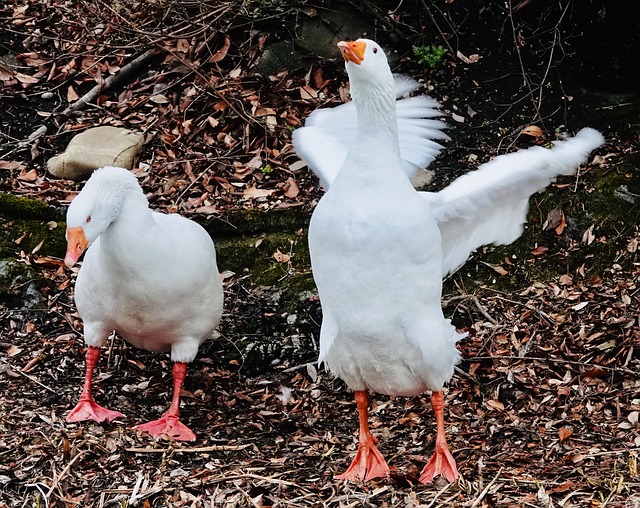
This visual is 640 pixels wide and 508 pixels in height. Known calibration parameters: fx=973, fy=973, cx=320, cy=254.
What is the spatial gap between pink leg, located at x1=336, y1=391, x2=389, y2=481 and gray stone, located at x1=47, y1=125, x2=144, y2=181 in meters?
3.73

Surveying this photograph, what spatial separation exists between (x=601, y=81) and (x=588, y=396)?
3.09 m

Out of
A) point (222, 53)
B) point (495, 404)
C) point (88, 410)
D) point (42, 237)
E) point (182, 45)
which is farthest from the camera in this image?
point (182, 45)

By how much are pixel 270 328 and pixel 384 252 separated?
2340mm

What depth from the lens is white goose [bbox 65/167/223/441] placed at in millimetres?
5426

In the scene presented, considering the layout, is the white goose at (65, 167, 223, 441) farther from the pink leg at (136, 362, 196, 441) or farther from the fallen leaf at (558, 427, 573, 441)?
the fallen leaf at (558, 427, 573, 441)

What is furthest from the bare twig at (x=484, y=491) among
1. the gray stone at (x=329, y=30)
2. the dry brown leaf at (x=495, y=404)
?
the gray stone at (x=329, y=30)

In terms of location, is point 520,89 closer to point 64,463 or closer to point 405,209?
point 405,209

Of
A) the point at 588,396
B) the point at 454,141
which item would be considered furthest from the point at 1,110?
the point at 588,396

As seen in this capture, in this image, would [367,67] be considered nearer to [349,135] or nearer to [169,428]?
[349,135]

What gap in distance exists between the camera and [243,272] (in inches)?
290

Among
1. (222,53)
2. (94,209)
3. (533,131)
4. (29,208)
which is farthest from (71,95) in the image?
(533,131)

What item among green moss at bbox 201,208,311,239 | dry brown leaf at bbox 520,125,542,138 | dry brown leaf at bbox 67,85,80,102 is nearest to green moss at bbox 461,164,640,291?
dry brown leaf at bbox 520,125,542,138

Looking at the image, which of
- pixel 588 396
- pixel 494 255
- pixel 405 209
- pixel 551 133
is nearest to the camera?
pixel 405 209

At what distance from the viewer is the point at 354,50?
4.62 metres
